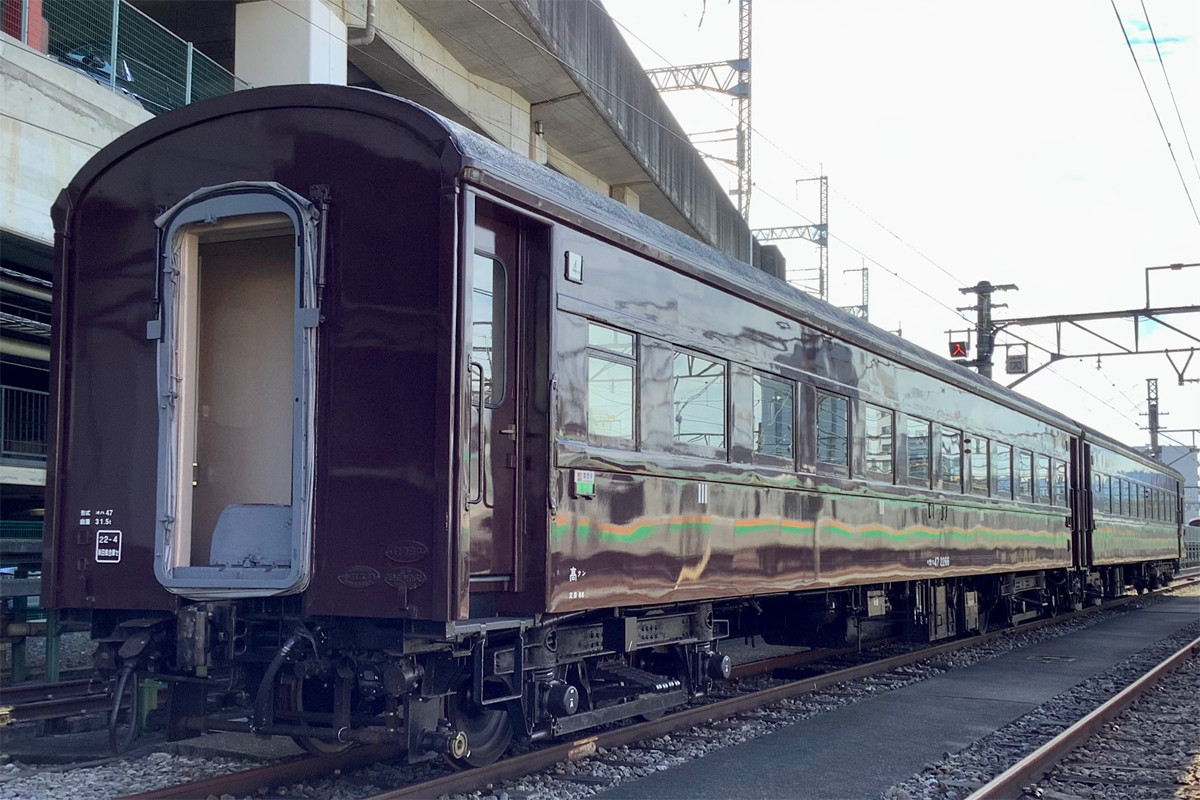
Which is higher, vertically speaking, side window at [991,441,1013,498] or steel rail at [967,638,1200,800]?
side window at [991,441,1013,498]

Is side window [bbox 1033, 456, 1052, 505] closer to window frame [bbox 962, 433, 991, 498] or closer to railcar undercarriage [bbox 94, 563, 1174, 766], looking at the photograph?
window frame [bbox 962, 433, 991, 498]

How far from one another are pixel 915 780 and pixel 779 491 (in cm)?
255

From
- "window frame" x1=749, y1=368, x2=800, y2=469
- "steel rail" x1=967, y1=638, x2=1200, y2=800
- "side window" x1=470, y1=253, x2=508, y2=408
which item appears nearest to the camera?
"side window" x1=470, y1=253, x2=508, y2=408

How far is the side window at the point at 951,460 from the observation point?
511 inches

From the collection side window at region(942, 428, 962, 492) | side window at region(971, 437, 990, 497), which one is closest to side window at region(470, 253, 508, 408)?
side window at region(942, 428, 962, 492)

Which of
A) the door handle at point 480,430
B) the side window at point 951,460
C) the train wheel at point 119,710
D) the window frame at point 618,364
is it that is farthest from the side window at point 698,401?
the side window at point 951,460

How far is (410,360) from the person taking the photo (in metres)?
5.80

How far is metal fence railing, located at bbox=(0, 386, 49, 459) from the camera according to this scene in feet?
48.7

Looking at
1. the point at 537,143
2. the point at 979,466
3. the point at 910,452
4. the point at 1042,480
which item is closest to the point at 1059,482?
the point at 1042,480

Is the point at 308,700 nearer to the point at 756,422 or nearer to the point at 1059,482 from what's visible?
the point at 756,422

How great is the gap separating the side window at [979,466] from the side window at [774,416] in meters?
5.61

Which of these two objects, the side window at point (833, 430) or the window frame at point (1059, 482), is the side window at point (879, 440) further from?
the window frame at point (1059, 482)

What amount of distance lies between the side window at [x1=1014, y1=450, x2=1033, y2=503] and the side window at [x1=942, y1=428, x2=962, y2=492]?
9.45ft

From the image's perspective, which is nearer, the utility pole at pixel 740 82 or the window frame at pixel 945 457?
the window frame at pixel 945 457
